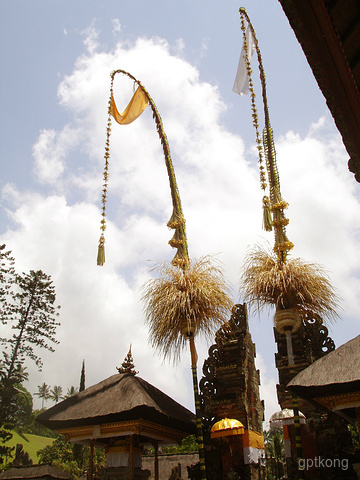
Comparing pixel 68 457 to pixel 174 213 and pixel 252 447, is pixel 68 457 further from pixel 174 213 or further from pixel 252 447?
pixel 174 213

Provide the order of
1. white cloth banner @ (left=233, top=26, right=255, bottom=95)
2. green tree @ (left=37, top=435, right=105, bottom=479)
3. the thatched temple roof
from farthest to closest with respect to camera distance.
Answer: green tree @ (left=37, top=435, right=105, bottom=479)
white cloth banner @ (left=233, top=26, right=255, bottom=95)
the thatched temple roof

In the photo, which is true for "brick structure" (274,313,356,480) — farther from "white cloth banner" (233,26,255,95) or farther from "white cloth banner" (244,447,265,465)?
"white cloth banner" (233,26,255,95)

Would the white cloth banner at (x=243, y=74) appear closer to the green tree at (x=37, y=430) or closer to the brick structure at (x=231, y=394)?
the brick structure at (x=231, y=394)

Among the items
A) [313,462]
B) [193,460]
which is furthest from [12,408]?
[313,462]

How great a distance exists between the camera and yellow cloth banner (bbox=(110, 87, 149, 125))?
1150 cm

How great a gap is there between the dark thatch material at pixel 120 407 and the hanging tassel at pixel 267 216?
460 centimetres

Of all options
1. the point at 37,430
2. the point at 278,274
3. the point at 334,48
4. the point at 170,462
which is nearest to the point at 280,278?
the point at 278,274

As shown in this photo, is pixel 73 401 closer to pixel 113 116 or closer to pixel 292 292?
pixel 292 292

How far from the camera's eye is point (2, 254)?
2419 cm

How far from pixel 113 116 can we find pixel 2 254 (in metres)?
15.8

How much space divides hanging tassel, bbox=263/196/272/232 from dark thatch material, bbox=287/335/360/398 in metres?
2.65

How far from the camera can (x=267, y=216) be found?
27.9ft

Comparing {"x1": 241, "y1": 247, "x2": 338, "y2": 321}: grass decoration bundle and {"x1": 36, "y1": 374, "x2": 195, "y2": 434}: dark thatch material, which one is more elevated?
{"x1": 241, "y1": 247, "x2": 338, "y2": 321}: grass decoration bundle

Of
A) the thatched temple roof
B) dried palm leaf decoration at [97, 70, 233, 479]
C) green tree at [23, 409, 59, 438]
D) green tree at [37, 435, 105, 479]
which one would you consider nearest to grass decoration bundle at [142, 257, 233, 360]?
dried palm leaf decoration at [97, 70, 233, 479]
